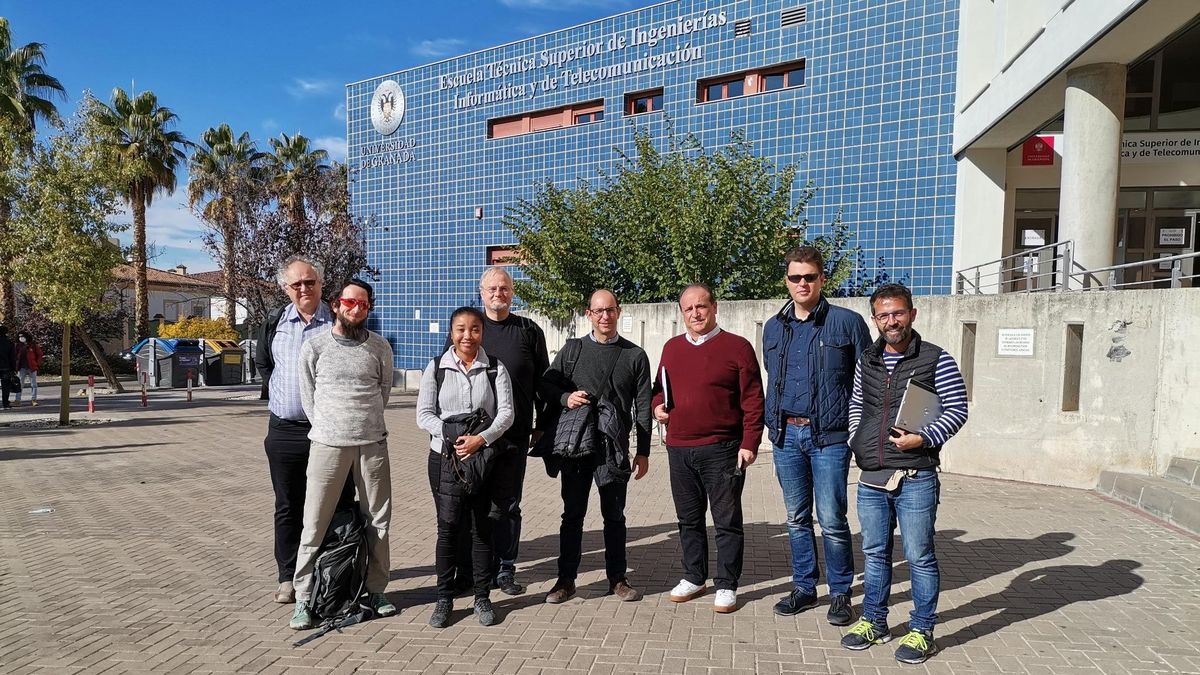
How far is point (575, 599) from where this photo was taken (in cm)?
457

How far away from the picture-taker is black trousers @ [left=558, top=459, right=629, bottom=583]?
4.45 metres

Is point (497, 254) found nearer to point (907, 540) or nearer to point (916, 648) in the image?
point (907, 540)

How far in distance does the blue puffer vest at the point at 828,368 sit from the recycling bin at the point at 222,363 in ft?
79.7

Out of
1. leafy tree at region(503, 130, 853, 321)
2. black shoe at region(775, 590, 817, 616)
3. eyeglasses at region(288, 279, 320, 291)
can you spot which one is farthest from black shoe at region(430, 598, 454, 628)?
leafy tree at region(503, 130, 853, 321)

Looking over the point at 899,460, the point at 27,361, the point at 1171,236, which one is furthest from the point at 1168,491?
the point at 27,361

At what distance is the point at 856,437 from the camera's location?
3.89 meters

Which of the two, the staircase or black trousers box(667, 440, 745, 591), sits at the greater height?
black trousers box(667, 440, 745, 591)

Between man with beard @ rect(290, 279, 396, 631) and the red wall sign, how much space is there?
14.2 m

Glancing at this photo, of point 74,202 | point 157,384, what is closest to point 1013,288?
point 74,202

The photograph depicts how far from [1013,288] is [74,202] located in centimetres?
1707

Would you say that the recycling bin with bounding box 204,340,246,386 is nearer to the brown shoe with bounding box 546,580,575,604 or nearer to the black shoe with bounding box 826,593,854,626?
the brown shoe with bounding box 546,580,575,604

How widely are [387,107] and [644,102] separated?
9391 mm

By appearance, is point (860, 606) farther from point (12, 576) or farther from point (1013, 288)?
point (1013, 288)

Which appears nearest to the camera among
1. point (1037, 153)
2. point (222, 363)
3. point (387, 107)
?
point (1037, 153)
